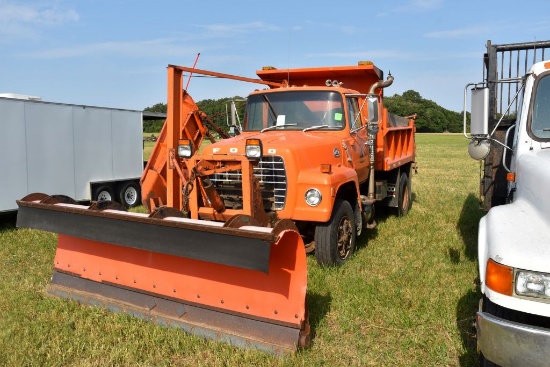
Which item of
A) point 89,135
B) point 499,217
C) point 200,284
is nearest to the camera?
point 499,217

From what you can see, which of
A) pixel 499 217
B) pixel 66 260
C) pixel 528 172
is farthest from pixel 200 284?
pixel 528 172

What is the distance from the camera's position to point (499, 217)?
3303 millimetres

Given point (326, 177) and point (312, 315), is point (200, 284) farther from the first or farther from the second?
point (326, 177)

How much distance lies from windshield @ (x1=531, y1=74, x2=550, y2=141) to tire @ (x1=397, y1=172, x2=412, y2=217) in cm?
469

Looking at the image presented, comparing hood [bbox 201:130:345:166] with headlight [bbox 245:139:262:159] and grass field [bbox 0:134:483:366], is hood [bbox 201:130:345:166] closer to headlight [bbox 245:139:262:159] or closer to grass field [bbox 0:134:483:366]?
headlight [bbox 245:139:262:159]

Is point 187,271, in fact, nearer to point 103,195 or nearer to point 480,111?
point 480,111

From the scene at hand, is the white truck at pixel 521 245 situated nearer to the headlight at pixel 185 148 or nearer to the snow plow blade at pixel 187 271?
the snow plow blade at pixel 187 271

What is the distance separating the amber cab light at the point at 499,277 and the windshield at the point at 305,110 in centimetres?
387

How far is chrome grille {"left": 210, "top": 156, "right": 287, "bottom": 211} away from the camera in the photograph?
5.32 meters

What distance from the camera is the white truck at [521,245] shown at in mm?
2441

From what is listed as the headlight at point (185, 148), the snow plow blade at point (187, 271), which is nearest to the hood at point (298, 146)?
the headlight at point (185, 148)

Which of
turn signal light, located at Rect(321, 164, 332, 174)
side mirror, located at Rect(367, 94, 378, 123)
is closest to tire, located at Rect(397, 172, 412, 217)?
side mirror, located at Rect(367, 94, 378, 123)

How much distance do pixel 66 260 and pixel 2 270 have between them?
4.99 ft

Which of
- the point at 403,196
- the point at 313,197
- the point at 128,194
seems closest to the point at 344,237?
the point at 313,197
